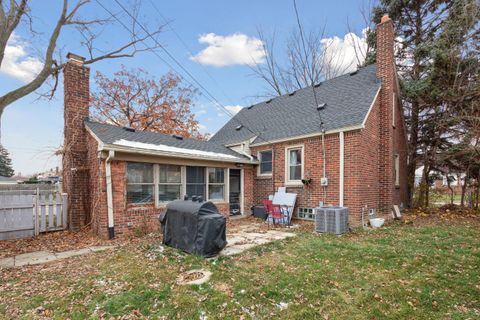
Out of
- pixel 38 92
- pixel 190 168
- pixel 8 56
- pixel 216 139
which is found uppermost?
pixel 8 56

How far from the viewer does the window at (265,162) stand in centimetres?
1122

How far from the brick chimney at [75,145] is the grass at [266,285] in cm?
336

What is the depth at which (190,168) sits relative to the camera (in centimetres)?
929

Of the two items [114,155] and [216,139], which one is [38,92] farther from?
[216,139]

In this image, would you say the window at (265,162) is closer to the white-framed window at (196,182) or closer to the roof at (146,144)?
the roof at (146,144)

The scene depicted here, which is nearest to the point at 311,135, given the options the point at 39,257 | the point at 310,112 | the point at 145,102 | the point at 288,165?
the point at 288,165

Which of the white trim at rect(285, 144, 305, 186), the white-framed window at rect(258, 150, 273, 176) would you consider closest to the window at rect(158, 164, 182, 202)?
the white-framed window at rect(258, 150, 273, 176)

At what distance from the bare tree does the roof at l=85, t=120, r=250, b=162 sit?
14203 mm

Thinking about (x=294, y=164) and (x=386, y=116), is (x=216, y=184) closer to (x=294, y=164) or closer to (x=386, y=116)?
(x=294, y=164)

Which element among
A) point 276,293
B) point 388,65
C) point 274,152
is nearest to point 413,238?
point 276,293

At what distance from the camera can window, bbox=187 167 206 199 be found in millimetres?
9242

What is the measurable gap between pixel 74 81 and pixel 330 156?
8.85 m

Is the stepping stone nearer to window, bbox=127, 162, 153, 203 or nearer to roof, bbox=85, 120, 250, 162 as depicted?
window, bbox=127, 162, 153, 203

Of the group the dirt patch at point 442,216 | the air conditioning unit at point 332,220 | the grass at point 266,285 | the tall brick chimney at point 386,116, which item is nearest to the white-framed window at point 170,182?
the grass at point 266,285
